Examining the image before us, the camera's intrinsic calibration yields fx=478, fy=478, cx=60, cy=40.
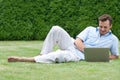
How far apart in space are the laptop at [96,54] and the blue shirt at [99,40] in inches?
12.1

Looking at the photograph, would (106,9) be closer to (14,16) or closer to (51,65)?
(14,16)

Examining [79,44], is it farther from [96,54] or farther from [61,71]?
[61,71]

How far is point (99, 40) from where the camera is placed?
8.02m

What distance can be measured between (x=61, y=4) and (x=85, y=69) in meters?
8.56

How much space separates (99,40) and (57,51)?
2.65ft

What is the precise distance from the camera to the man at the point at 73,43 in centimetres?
755

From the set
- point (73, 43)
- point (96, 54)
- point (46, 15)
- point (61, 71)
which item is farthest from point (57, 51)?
point (46, 15)

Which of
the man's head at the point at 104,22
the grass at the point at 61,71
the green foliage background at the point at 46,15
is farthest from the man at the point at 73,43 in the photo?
the green foliage background at the point at 46,15

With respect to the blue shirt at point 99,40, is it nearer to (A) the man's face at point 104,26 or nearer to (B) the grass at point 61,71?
(A) the man's face at point 104,26

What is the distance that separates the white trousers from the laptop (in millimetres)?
262

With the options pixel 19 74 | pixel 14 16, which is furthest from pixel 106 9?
pixel 19 74

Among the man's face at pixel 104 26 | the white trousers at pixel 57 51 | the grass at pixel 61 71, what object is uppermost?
the man's face at pixel 104 26

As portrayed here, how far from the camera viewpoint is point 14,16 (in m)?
15.3

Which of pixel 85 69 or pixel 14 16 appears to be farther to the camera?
pixel 14 16
